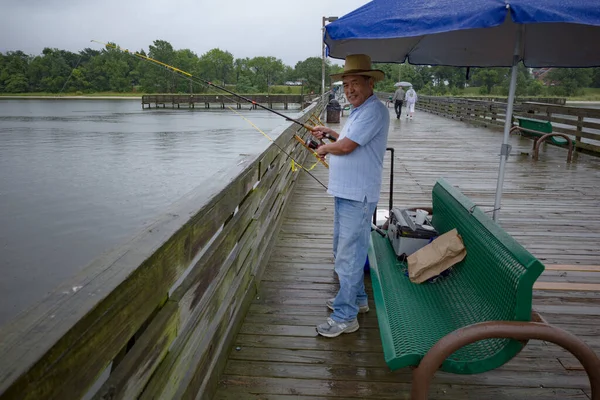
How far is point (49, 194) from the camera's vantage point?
19.0m

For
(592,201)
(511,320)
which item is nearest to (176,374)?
(511,320)

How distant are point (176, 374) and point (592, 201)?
6.86m

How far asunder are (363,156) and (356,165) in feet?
0.23

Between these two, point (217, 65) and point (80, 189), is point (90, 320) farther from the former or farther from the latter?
point (217, 65)

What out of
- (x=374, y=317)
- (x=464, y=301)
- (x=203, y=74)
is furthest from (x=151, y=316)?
(x=203, y=74)

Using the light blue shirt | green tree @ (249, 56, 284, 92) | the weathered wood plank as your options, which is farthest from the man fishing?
green tree @ (249, 56, 284, 92)

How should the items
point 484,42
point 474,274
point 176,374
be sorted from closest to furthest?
point 176,374
point 474,274
point 484,42

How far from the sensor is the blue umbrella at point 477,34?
2.29 metres

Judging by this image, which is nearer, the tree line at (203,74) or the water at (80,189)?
the water at (80,189)

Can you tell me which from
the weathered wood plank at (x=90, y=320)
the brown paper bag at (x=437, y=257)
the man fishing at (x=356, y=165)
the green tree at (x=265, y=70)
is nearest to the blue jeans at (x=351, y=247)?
the man fishing at (x=356, y=165)

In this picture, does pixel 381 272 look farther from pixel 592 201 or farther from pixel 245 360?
pixel 592 201

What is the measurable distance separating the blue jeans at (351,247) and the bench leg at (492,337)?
970 mm

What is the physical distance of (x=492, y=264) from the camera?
238cm

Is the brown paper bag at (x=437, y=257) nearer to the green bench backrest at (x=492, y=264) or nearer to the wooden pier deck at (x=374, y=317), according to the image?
the green bench backrest at (x=492, y=264)
